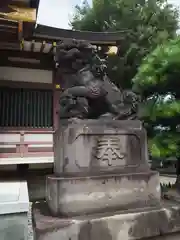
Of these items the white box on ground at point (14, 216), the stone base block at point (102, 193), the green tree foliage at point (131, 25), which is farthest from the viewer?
the green tree foliage at point (131, 25)

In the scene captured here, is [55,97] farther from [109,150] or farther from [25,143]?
[109,150]

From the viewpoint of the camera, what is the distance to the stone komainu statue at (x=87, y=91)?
93.5 inches

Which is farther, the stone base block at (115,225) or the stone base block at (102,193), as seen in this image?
the stone base block at (102,193)

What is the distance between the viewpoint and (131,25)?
9984 millimetres

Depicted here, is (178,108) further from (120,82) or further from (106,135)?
(120,82)

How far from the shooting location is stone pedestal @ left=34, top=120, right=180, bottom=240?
1.92 meters

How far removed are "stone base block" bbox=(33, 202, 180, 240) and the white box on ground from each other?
3.97 ft

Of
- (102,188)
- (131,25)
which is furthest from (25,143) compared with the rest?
Result: (131,25)

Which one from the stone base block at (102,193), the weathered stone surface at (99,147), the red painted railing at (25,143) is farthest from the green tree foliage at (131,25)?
the stone base block at (102,193)

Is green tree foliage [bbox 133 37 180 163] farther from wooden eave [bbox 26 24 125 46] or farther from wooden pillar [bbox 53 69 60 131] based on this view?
wooden pillar [bbox 53 69 60 131]

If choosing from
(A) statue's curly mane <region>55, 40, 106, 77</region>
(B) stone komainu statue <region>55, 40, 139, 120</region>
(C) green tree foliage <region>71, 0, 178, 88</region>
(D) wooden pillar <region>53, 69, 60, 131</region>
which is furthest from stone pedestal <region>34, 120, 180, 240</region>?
(C) green tree foliage <region>71, 0, 178, 88</region>

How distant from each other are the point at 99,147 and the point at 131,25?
916cm

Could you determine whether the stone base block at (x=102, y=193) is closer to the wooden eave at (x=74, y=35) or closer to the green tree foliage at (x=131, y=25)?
the wooden eave at (x=74, y=35)

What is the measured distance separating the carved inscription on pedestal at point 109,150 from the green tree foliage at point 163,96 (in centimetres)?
168
